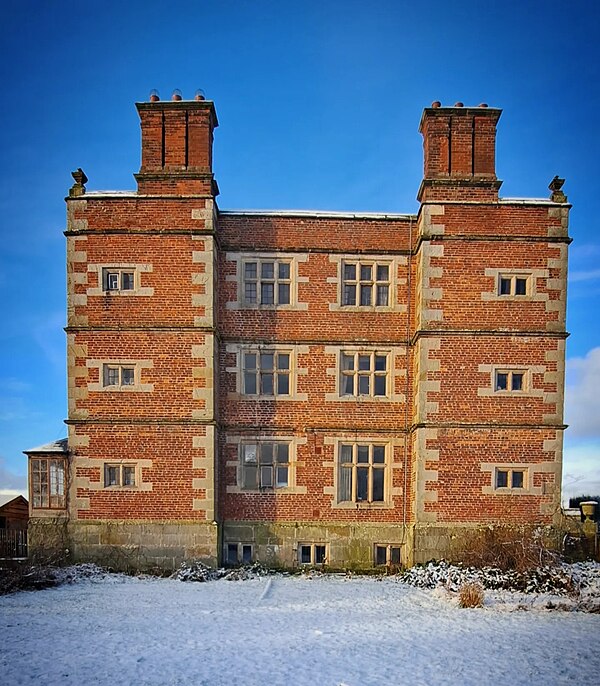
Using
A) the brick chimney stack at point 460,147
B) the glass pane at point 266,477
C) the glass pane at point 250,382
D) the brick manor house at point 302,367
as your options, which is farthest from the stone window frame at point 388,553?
the brick chimney stack at point 460,147

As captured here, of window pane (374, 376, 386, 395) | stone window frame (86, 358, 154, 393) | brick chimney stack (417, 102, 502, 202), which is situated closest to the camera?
stone window frame (86, 358, 154, 393)

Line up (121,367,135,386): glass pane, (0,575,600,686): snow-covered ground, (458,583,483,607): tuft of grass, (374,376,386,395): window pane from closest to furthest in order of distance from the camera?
(0,575,600,686): snow-covered ground → (458,583,483,607): tuft of grass → (121,367,135,386): glass pane → (374,376,386,395): window pane

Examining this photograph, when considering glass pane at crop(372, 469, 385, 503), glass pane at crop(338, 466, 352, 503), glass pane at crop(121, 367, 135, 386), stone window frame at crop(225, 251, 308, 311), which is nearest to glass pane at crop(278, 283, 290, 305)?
stone window frame at crop(225, 251, 308, 311)

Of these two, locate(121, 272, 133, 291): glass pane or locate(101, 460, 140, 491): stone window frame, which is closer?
locate(101, 460, 140, 491): stone window frame

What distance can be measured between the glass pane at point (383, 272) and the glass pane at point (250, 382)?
469 centimetres

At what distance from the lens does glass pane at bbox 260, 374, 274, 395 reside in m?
16.9

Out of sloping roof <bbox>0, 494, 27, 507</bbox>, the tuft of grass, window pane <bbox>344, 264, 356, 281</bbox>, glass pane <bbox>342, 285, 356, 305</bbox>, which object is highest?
window pane <bbox>344, 264, 356, 281</bbox>

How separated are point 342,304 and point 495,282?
4316mm

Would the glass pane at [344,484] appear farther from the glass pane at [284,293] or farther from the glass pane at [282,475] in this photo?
the glass pane at [284,293]

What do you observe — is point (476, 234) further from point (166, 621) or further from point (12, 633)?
point (12, 633)

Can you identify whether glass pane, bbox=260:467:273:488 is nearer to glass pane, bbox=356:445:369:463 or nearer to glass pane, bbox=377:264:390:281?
glass pane, bbox=356:445:369:463

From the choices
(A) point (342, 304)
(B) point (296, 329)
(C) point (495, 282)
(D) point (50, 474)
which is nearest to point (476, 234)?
(C) point (495, 282)

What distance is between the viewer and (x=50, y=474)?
633 inches

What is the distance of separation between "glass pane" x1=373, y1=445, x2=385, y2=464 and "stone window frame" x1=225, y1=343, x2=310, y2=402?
252cm
